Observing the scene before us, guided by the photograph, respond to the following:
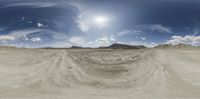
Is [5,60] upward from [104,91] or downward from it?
upward

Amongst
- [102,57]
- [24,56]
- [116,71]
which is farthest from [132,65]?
[24,56]

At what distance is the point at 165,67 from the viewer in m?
30.2

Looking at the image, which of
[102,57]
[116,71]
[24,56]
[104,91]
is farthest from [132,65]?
[24,56]

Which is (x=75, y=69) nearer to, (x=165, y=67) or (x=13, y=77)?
(x=13, y=77)

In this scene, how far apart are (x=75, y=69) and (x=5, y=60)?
26.7 ft

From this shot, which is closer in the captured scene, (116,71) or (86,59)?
(116,71)

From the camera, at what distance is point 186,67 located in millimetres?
31422

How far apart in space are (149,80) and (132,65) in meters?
4.85

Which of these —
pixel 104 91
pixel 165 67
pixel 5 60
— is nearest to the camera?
pixel 104 91

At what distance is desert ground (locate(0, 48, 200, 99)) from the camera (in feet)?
77.4

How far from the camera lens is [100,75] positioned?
29.8 meters

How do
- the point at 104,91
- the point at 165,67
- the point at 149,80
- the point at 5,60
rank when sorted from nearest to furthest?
1. the point at 104,91
2. the point at 149,80
3. the point at 165,67
4. the point at 5,60

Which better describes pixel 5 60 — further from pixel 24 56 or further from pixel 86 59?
pixel 86 59

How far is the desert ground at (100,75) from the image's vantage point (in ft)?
77.4
